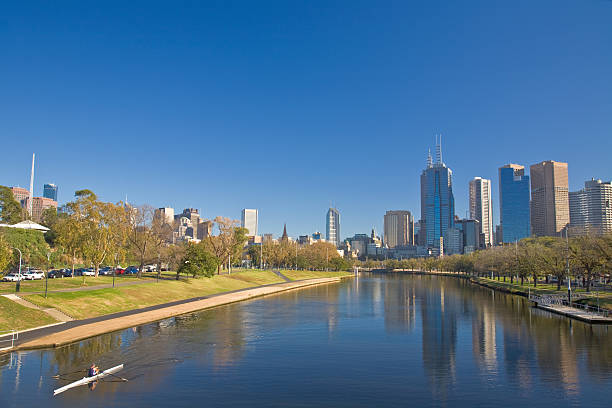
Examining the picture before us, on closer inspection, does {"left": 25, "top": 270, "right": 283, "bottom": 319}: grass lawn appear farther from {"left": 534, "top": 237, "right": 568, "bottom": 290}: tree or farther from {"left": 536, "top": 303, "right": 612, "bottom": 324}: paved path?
{"left": 534, "top": 237, "right": 568, "bottom": 290}: tree

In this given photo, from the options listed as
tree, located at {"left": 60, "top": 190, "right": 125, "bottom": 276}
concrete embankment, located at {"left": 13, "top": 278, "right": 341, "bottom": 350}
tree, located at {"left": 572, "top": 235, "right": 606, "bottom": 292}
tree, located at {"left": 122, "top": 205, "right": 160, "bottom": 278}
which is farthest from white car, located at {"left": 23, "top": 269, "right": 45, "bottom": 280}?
tree, located at {"left": 572, "top": 235, "right": 606, "bottom": 292}

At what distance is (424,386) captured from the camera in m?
28.5

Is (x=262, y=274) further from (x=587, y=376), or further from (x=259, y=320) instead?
(x=587, y=376)

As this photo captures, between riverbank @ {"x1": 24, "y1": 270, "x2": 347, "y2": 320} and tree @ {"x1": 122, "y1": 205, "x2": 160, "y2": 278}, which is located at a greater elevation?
tree @ {"x1": 122, "y1": 205, "x2": 160, "y2": 278}

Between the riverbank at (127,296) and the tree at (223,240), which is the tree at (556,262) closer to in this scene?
the riverbank at (127,296)

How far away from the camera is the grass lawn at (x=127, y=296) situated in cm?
4711

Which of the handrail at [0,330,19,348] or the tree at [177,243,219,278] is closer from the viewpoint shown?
the handrail at [0,330,19,348]

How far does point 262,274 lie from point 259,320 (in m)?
74.2

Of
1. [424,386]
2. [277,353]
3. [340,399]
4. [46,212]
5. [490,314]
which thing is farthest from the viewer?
[46,212]

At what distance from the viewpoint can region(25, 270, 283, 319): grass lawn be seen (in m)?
47.1

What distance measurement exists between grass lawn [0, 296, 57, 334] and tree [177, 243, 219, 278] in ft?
145

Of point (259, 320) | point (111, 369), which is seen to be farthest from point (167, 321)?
point (111, 369)

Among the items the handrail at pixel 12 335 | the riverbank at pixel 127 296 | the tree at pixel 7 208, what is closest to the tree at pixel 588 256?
the riverbank at pixel 127 296

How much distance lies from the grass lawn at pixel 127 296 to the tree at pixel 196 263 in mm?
2047
